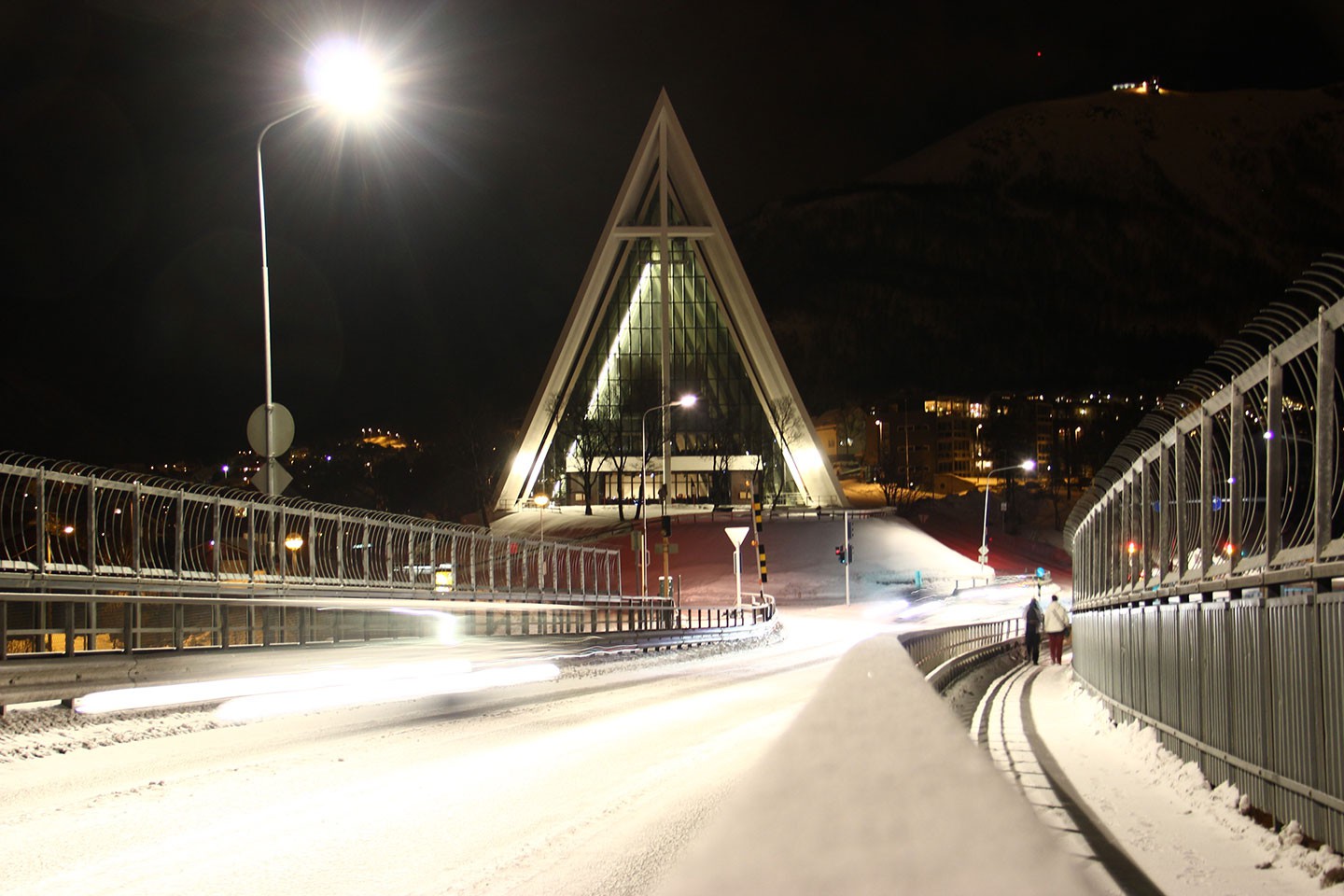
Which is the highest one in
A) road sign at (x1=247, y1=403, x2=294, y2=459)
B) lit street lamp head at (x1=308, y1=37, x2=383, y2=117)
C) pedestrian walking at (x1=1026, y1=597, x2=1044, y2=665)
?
lit street lamp head at (x1=308, y1=37, x2=383, y2=117)

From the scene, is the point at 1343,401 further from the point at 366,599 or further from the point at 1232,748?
the point at 366,599

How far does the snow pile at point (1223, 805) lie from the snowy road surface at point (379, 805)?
107 inches

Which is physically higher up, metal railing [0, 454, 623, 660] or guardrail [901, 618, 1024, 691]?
metal railing [0, 454, 623, 660]

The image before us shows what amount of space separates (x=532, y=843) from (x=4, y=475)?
332 inches

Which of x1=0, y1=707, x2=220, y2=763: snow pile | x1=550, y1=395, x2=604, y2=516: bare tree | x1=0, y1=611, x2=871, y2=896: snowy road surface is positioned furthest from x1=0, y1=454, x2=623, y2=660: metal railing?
x1=550, y1=395, x2=604, y2=516: bare tree

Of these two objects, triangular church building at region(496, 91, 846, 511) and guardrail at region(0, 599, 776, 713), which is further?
triangular church building at region(496, 91, 846, 511)

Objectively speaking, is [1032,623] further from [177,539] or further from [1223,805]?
[1223,805]

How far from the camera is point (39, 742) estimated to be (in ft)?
29.9

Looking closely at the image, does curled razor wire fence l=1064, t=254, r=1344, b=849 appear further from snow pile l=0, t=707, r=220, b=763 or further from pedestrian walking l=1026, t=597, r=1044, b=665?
pedestrian walking l=1026, t=597, r=1044, b=665

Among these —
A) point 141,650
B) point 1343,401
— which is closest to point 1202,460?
point 1343,401

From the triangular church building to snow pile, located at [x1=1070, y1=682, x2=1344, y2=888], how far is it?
74.2m

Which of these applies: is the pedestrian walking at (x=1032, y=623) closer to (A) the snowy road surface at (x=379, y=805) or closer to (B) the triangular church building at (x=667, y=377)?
(A) the snowy road surface at (x=379, y=805)

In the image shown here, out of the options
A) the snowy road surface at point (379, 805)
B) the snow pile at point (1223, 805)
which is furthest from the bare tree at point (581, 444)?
the snow pile at point (1223, 805)

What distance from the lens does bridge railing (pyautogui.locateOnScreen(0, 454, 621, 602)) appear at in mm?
12109
